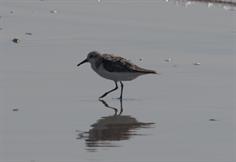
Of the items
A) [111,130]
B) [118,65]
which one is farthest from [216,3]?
[111,130]

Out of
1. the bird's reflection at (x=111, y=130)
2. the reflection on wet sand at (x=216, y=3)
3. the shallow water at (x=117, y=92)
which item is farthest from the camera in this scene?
the reflection on wet sand at (x=216, y=3)

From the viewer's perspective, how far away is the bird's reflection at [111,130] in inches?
328

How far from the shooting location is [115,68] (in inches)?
422

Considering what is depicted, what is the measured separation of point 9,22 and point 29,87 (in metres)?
4.47

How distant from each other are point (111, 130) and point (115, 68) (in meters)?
1.88

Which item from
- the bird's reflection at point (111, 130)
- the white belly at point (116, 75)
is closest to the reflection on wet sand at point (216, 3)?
the white belly at point (116, 75)

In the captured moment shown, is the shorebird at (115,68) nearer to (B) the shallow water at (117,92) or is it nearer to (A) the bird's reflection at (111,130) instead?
(B) the shallow water at (117,92)

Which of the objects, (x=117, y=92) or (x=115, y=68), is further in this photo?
(x=117, y=92)

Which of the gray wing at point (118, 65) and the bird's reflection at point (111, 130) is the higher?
the gray wing at point (118, 65)

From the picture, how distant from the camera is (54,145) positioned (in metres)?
8.10

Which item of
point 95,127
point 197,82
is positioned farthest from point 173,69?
point 95,127

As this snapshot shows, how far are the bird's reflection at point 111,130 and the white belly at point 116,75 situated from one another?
3.01 ft

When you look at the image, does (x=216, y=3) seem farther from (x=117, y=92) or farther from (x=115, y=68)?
(x=115, y=68)

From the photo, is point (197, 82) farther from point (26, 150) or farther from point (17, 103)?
point (26, 150)
